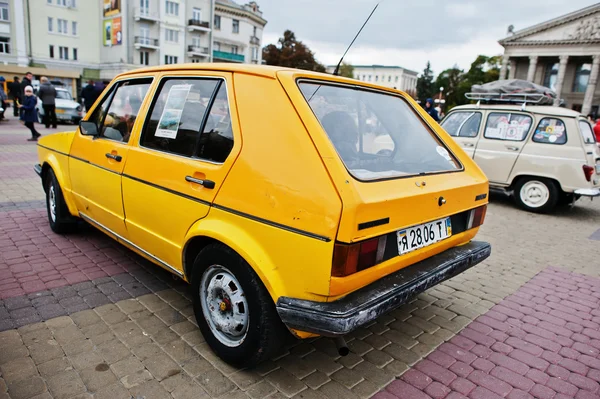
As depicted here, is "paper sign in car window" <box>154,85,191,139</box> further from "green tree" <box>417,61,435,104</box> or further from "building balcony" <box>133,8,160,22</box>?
"green tree" <box>417,61,435,104</box>

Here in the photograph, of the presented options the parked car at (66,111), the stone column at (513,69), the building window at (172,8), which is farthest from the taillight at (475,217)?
the stone column at (513,69)

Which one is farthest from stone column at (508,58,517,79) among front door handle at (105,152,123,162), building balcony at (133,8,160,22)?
front door handle at (105,152,123,162)

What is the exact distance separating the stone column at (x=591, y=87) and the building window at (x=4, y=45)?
73.5 metres

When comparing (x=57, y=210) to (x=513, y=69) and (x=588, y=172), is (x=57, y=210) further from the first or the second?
(x=513, y=69)

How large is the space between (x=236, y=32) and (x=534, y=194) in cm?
6325

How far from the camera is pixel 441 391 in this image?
2.59 m

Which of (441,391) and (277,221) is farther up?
(277,221)

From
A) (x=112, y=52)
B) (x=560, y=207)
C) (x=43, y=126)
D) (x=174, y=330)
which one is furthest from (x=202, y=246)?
(x=112, y=52)

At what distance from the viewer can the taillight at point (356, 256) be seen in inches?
83.4

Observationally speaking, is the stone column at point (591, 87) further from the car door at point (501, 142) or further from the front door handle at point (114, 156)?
the front door handle at point (114, 156)

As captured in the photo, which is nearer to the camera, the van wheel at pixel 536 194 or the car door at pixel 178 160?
the car door at pixel 178 160

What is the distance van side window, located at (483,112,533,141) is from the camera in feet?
26.1

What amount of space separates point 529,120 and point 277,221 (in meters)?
7.39

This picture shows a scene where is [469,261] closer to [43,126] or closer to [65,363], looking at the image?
[65,363]
